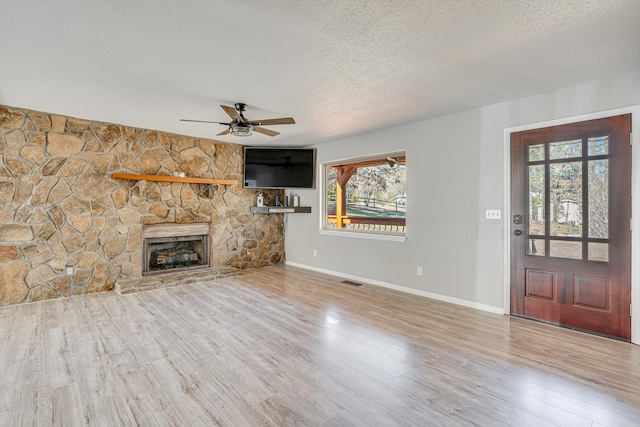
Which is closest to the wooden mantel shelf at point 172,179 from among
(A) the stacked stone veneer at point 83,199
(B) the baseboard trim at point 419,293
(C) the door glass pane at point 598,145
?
(A) the stacked stone veneer at point 83,199

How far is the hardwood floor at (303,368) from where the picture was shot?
177 centimetres

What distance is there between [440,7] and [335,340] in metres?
2.67

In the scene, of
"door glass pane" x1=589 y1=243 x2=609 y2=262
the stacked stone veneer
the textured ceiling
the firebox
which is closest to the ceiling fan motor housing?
the textured ceiling

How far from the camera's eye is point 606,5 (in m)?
1.79

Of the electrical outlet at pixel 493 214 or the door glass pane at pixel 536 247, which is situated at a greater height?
the electrical outlet at pixel 493 214

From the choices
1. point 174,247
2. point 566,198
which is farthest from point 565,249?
point 174,247

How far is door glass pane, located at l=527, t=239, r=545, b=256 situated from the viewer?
3219 mm

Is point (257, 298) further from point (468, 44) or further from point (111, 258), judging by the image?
point (468, 44)

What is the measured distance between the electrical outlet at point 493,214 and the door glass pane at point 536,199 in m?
0.30

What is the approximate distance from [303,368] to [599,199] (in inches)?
124

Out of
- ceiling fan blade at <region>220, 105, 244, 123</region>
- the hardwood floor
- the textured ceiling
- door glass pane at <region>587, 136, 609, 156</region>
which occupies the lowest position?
the hardwood floor

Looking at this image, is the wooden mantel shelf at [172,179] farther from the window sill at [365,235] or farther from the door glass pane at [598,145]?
the door glass pane at [598,145]

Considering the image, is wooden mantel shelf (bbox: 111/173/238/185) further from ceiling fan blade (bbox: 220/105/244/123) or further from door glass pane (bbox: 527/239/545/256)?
door glass pane (bbox: 527/239/545/256)

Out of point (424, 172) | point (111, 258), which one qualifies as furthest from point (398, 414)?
point (111, 258)
